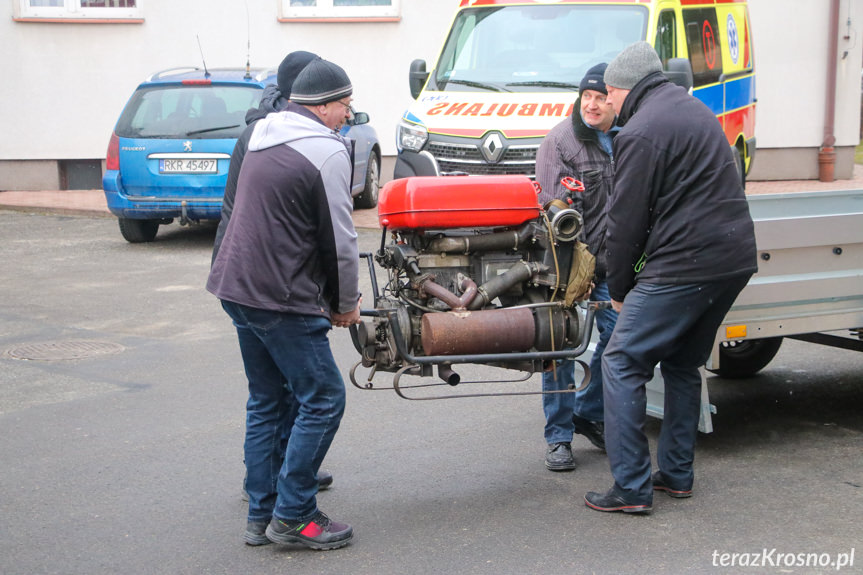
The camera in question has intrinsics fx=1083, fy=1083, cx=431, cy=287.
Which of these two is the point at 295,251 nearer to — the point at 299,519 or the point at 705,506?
the point at 299,519

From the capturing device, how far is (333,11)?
16484mm

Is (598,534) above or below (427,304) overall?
below

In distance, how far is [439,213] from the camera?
461 cm

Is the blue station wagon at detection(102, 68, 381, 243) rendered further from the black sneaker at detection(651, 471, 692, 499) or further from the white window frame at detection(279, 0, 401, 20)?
the black sneaker at detection(651, 471, 692, 499)

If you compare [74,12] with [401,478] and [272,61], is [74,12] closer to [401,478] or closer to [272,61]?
[272,61]

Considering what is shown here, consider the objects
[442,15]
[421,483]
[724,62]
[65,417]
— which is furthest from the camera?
[442,15]

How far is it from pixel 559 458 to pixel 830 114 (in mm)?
12955

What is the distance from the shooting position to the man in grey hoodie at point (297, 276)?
4.09m

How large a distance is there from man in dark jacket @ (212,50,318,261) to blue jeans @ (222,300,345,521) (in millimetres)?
443

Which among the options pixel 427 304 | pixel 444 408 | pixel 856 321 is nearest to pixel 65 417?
pixel 444 408

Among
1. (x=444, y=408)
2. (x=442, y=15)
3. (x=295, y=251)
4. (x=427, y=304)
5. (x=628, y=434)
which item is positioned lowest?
(x=444, y=408)

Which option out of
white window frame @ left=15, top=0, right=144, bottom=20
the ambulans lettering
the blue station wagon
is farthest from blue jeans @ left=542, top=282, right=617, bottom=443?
white window frame @ left=15, top=0, right=144, bottom=20

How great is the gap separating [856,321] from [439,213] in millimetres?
2325

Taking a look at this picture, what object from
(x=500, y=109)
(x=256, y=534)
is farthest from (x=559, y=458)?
(x=500, y=109)
